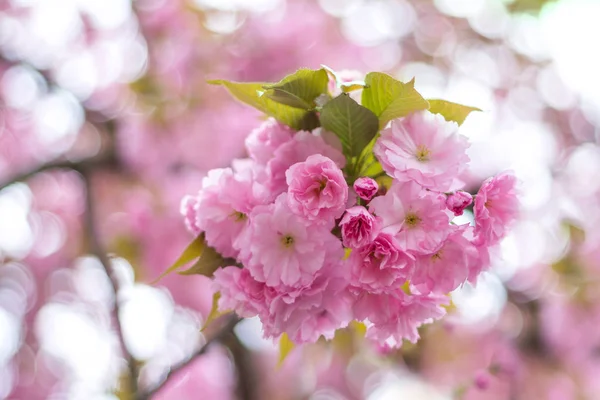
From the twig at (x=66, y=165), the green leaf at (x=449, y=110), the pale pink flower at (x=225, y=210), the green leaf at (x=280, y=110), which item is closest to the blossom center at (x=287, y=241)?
the pale pink flower at (x=225, y=210)

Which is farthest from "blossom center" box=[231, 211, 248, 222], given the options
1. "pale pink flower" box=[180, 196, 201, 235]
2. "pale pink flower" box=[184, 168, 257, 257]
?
"pale pink flower" box=[180, 196, 201, 235]

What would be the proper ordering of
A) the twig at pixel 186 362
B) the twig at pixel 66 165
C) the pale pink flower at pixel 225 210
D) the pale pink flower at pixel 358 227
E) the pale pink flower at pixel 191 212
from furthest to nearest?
the twig at pixel 66 165 < the twig at pixel 186 362 < the pale pink flower at pixel 191 212 < the pale pink flower at pixel 225 210 < the pale pink flower at pixel 358 227

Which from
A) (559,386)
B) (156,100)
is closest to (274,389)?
(559,386)

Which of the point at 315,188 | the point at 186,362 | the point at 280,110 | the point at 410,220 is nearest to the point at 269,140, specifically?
the point at 280,110

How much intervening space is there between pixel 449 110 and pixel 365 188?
0.75 ft

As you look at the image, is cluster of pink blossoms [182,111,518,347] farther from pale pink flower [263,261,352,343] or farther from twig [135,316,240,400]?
twig [135,316,240,400]

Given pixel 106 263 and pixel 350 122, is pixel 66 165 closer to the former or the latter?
pixel 106 263

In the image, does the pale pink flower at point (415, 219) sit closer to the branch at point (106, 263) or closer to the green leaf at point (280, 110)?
the green leaf at point (280, 110)

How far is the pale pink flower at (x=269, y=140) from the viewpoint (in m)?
0.97

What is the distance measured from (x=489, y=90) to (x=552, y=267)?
138cm

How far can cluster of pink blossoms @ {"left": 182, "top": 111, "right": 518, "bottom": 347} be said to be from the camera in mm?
823

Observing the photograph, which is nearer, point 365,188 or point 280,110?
point 365,188

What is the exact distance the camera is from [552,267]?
280 centimetres

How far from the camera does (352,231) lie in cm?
82
